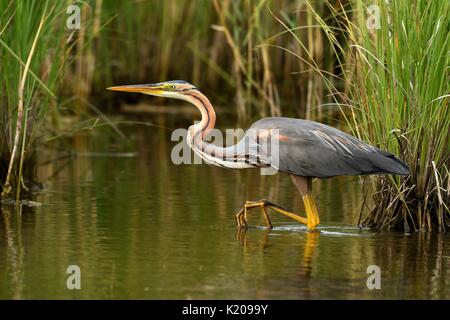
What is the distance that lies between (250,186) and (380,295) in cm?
509

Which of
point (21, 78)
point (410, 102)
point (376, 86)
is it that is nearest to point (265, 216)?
point (376, 86)

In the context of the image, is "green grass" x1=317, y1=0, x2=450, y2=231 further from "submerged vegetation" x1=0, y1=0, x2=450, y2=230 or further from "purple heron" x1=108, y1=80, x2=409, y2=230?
"purple heron" x1=108, y1=80, x2=409, y2=230

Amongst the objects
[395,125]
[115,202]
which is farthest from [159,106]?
[395,125]

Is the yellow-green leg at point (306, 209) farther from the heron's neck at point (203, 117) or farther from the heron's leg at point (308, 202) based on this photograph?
the heron's neck at point (203, 117)

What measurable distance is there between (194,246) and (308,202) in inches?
45.4

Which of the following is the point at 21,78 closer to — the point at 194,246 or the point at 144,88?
the point at 144,88

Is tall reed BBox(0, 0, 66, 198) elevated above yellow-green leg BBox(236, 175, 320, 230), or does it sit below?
above

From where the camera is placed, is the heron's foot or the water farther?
the heron's foot

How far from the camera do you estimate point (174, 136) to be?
1492 cm

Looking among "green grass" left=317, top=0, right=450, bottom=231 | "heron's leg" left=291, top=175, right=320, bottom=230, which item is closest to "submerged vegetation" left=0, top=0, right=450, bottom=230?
"green grass" left=317, top=0, right=450, bottom=231

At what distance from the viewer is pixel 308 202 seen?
8.48 meters

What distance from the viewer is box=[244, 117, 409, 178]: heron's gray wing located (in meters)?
8.26

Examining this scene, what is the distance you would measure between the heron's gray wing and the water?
516 mm

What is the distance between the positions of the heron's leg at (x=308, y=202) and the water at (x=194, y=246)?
105 millimetres
